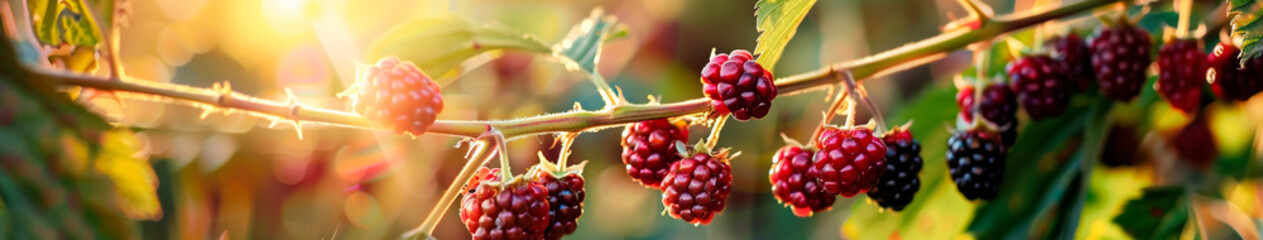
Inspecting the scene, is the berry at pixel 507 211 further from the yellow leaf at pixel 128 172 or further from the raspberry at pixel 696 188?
the yellow leaf at pixel 128 172

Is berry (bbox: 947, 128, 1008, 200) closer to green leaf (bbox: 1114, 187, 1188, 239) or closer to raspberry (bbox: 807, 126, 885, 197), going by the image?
raspberry (bbox: 807, 126, 885, 197)

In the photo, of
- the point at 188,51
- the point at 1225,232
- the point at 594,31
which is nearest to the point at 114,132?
the point at 594,31

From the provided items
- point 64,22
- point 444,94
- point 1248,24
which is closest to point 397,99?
point 64,22

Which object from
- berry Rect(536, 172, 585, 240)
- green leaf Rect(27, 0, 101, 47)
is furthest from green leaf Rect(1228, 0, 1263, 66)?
green leaf Rect(27, 0, 101, 47)

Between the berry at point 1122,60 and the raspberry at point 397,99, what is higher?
the raspberry at point 397,99

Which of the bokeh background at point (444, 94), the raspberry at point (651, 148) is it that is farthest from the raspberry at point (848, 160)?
the bokeh background at point (444, 94)
